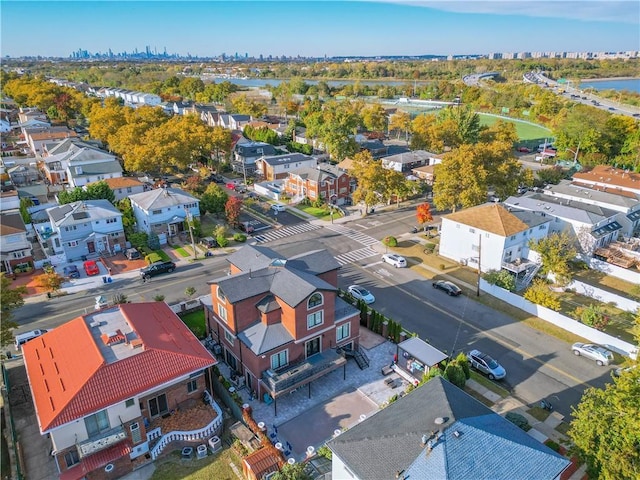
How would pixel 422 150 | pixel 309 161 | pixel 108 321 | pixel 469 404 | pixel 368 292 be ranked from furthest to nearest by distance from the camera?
pixel 422 150
pixel 309 161
pixel 368 292
pixel 108 321
pixel 469 404

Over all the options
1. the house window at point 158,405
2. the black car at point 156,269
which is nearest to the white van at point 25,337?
the black car at point 156,269

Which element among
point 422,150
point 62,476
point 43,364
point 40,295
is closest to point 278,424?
point 62,476

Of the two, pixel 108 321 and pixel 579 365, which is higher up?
pixel 108 321

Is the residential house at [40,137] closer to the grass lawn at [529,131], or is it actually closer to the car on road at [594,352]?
the car on road at [594,352]

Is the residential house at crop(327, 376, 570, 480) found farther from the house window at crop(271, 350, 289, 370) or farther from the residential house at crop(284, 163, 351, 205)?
the residential house at crop(284, 163, 351, 205)

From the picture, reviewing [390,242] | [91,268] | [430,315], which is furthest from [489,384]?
[91,268]

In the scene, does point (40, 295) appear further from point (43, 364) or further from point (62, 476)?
point (62, 476)

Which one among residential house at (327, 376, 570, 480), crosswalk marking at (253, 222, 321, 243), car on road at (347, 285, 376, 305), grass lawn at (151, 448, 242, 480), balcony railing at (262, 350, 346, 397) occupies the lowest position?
crosswalk marking at (253, 222, 321, 243)

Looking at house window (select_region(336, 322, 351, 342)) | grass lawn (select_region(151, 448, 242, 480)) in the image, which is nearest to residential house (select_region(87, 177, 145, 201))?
house window (select_region(336, 322, 351, 342))
